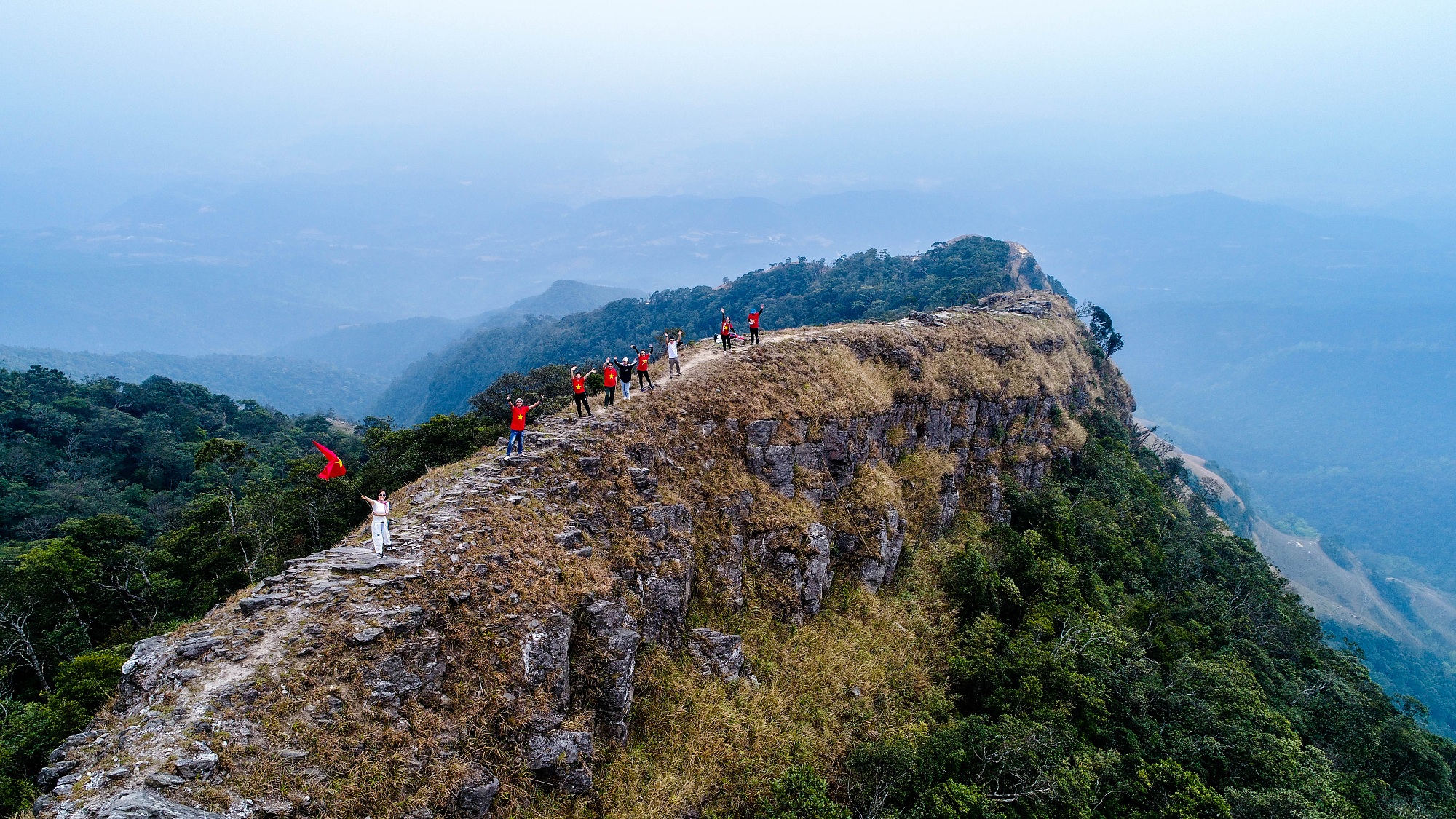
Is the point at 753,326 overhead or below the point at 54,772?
overhead

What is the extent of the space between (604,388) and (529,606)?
10.9 m

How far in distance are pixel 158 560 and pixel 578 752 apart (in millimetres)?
28333

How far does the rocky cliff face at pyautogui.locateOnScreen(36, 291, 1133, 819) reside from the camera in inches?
372

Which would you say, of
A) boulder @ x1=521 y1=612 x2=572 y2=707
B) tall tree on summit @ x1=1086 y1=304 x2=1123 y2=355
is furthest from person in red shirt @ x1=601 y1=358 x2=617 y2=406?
tall tree on summit @ x1=1086 y1=304 x2=1123 y2=355

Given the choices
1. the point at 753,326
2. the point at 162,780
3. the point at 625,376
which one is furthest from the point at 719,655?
the point at 753,326

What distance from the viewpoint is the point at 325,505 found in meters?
30.2

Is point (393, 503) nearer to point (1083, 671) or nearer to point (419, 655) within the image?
point (419, 655)

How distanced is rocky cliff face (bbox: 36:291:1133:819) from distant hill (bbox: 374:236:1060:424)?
219 ft

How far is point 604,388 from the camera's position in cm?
2312

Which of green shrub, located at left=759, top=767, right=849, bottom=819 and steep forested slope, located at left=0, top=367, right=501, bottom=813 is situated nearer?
green shrub, located at left=759, top=767, right=849, bottom=819

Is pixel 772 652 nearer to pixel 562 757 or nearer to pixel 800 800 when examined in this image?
pixel 800 800

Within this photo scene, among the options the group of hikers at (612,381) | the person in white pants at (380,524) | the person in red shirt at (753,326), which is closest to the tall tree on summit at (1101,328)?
the person in red shirt at (753,326)

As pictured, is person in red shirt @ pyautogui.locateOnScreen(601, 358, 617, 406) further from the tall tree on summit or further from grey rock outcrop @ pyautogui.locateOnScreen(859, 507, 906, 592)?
the tall tree on summit

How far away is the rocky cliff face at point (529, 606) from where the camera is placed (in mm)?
9445
